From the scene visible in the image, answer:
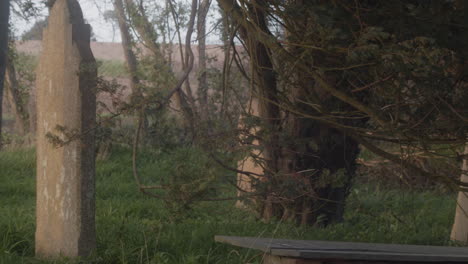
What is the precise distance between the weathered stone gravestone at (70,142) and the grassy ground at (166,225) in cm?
23

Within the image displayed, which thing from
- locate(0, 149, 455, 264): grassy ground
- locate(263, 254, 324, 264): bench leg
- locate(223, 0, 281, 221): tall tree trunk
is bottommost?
locate(0, 149, 455, 264): grassy ground

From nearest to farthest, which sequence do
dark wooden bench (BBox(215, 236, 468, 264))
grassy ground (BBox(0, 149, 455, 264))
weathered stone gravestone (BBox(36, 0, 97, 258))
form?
dark wooden bench (BBox(215, 236, 468, 264)) → weathered stone gravestone (BBox(36, 0, 97, 258)) → grassy ground (BBox(0, 149, 455, 264))

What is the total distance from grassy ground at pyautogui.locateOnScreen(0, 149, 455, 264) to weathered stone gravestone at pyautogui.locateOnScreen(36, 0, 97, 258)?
9.0 inches

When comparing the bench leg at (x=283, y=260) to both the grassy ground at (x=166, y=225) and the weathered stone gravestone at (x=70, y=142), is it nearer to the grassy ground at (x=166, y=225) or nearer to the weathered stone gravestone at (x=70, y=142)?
the grassy ground at (x=166, y=225)

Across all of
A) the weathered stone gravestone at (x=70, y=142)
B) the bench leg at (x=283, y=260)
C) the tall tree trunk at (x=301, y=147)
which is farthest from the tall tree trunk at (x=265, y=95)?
the weathered stone gravestone at (x=70, y=142)

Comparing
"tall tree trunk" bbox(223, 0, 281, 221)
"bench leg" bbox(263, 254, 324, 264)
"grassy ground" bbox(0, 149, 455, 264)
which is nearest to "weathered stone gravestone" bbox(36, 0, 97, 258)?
"grassy ground" bbox(0, 149, 455, 264)

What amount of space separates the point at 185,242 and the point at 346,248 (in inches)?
70.6

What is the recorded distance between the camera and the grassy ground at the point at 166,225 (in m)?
4.70

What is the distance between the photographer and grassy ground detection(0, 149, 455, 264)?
4.70 m

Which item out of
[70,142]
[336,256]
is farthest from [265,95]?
[336,256]

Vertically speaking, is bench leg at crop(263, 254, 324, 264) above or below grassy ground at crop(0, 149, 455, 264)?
above

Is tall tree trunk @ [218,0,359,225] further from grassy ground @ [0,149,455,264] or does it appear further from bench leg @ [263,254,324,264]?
bench leg @ [263,254,324,264]

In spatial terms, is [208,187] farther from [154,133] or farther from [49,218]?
[49,218]

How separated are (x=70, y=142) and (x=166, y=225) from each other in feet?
4.88
